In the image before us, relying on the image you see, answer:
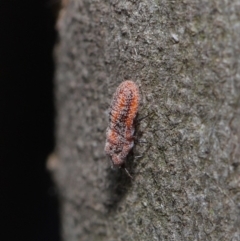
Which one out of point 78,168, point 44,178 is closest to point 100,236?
point 78,168

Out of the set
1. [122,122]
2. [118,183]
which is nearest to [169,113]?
[122,122]

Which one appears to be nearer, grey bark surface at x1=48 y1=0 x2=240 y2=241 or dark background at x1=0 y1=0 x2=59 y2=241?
grey bark surface at x1=48 y1=0 x2=240 y2=241

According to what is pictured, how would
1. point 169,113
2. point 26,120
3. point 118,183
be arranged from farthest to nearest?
point 26,120 → point 118,183 → point 169,113

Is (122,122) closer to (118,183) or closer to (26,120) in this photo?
(118,183)

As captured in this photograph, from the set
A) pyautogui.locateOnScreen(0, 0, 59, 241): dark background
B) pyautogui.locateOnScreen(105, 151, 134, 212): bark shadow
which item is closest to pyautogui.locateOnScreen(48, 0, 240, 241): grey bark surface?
pyautogui.locateOnScreen(105, 151, 134, 212): bark shadow

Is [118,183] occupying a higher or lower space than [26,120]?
higher

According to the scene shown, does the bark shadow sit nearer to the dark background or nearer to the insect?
the insect

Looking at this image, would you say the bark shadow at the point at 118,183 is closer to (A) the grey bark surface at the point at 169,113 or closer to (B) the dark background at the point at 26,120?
(A) the grey bark surface at the point at 169,113
